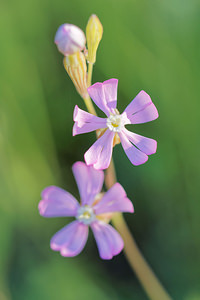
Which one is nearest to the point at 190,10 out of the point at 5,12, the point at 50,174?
the point at 5,12

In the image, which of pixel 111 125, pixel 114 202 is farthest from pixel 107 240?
pixel 111 125

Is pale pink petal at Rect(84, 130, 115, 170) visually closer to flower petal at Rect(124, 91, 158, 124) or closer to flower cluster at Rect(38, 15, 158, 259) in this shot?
flower cluster at Rect(38, 15, 158, 259)

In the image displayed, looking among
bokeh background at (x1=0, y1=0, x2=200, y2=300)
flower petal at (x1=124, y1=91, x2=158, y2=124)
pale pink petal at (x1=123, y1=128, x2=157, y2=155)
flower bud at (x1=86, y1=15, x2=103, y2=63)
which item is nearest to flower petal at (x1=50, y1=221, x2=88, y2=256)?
pale pink petal at (x1=123, y1=128, x2=157, y2=155)

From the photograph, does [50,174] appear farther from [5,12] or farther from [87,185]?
[5,12]

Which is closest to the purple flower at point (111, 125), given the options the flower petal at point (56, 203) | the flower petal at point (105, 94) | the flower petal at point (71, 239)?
the flower petal at point (105, 94)

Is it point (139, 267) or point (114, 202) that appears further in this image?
point (139, 267)

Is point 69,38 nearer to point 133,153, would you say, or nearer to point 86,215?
point 133,153

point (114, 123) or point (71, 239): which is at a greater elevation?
point (114, 123)
